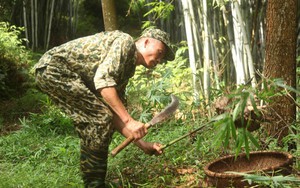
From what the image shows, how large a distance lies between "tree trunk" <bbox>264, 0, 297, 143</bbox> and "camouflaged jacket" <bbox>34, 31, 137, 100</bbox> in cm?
91

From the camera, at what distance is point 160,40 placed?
9.53 feet

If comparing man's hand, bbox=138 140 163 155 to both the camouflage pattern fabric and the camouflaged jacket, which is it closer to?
the camouflage pattern fabric

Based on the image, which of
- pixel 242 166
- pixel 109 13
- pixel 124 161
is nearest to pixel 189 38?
pixel 109 13

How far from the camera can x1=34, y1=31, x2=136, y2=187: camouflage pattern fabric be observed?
2939 millimetres

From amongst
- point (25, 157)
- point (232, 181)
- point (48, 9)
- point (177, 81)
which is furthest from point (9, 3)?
point (232, 181)

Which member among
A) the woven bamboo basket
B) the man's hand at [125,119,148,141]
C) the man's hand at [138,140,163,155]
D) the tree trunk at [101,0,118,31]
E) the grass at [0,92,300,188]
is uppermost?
the tree trunk at [101,0,118,31]

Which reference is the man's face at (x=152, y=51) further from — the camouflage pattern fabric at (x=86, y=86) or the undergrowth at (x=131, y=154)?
the undergrowth at (x=131, y=154)

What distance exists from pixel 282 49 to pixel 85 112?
1.31 m

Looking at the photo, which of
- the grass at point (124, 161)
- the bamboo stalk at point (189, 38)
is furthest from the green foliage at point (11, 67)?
the bamboo stalk at point (189, 38)

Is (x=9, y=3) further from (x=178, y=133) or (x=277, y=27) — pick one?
(x=277, y=27)

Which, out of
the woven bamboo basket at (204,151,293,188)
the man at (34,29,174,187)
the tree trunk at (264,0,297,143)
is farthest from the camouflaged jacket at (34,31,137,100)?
the tree trunk at (264,0,297,143)

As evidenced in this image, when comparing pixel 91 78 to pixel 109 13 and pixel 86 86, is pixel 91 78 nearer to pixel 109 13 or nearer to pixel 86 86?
pixel 86 86

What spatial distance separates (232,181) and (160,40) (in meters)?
0.95

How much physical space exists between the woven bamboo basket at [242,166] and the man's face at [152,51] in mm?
691
